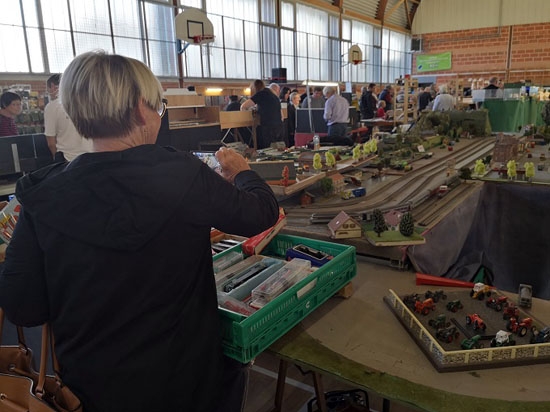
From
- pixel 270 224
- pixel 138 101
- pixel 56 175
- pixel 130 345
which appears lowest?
pixel 130 345

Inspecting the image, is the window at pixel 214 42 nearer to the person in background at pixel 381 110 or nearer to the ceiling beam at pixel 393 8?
the ceiling beam at pixel 393 8

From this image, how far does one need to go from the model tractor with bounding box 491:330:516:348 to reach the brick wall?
1753 centimetres

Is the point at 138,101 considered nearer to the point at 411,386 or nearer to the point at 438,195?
the point at 411,386

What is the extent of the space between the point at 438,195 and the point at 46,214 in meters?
2.68

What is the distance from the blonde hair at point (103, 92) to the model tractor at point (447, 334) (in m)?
1.12

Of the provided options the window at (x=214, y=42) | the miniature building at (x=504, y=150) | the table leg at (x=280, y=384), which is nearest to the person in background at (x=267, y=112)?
the window at (x=214, y=42)

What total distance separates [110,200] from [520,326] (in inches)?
52.2

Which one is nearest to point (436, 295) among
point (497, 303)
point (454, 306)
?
point (454, 306)

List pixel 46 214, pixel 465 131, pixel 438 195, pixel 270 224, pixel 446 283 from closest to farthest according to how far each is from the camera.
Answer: pixel 46 214 < pixel 270 224 < pixel 446 283 < pixel 438 195 < pixel 465 131

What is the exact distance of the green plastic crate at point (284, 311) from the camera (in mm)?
1331

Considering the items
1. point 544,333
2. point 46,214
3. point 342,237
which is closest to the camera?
point 46,214

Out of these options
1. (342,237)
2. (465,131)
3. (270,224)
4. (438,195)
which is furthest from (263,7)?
(270,224)

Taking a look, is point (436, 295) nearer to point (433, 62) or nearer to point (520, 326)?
point (520, 326)

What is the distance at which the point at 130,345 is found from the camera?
43.3 inches
